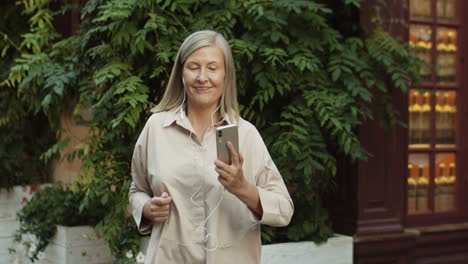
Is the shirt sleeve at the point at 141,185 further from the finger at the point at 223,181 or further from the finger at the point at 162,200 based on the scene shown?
the finger at the point at 223,181

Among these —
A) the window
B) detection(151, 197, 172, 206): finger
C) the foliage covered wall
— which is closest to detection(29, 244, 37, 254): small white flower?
the foliage covered wall

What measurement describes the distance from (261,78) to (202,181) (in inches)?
85.8

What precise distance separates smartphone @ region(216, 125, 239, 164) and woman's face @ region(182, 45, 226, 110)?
21 centimetres

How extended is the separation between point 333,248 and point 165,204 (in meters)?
2.81

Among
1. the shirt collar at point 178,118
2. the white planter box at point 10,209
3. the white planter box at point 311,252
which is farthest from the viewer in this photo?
the white planter box at point 10,209

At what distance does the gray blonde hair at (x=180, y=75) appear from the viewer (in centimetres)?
Answer: 212

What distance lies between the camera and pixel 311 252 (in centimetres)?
447

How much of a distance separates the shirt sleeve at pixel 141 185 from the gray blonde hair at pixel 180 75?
0.43 feet

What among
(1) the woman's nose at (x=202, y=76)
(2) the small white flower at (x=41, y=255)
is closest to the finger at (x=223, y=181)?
(1) the woman's nose at (x=202, y=76)

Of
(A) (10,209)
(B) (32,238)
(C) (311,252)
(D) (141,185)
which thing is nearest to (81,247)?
(B) (32,238)

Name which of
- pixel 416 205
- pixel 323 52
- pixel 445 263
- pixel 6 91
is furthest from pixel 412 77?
pixel 6 91

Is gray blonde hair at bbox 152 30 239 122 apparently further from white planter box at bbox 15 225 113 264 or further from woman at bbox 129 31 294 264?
white planter box at bbox 15 225 113 264

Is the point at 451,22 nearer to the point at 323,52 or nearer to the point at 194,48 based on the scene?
the point at 323,52

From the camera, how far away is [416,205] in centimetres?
520
